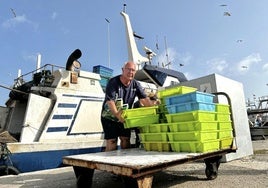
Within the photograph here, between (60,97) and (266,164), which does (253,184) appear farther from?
(60,97)

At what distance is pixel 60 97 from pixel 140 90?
3.87 metres

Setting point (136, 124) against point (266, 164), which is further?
point (266, 164)

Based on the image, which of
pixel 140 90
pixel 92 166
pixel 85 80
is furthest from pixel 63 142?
pixel 92 166

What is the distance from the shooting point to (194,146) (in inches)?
134

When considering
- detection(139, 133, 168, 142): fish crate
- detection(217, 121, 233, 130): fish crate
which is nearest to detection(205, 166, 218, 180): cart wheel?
detection(217, 121, 233, 130): fish crate

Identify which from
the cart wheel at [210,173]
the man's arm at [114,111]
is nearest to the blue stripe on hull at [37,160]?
the man's arm at [114,111]

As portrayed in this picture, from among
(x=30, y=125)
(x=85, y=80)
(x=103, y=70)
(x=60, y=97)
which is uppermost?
(x=103, y=70)

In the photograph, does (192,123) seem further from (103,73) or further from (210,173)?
(103,73)

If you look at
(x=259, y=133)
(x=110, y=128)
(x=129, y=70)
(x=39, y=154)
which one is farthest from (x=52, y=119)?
(x=259, y=133)

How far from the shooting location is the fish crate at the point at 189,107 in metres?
3.58

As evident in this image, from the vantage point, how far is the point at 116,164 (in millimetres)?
2750

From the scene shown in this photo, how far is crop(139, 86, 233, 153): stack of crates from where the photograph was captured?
3440mm

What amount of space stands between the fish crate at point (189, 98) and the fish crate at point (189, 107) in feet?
0.22

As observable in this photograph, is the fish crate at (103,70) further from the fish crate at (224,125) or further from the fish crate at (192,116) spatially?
the fish crate at (192,116)
